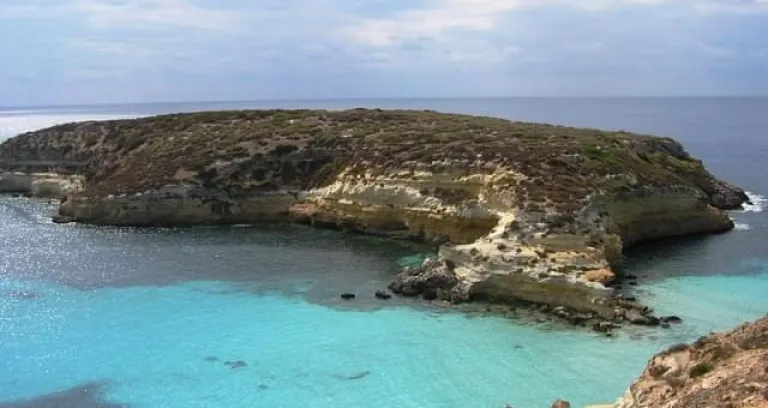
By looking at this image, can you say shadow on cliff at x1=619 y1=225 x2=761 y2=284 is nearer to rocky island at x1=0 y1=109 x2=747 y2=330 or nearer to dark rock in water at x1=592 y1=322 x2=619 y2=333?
rocky island at x1=0 y1=109 x2=747 y2=330

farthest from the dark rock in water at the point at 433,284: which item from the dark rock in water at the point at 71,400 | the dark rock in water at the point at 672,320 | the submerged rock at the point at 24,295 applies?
the submerged rock at the point at 24,295

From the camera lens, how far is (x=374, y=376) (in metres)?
29.8

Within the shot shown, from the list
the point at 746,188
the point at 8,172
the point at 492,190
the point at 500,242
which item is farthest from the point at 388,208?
the point at 8,172

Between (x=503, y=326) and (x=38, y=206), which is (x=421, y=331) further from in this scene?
(x=38, y=206)

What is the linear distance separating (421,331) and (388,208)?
25.3 m

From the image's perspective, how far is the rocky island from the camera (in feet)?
133

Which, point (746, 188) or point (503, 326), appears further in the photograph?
point (746, 188)

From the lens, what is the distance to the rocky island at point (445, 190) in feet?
133

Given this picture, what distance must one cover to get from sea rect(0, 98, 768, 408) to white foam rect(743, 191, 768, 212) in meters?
Answer: 16.3

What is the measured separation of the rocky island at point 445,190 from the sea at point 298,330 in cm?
261

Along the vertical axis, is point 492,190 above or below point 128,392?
above

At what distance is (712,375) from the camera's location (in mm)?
14922

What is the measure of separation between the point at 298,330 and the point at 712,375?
24.0 m

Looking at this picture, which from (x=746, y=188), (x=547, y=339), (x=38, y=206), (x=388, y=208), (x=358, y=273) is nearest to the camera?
(x=547, y=339)
